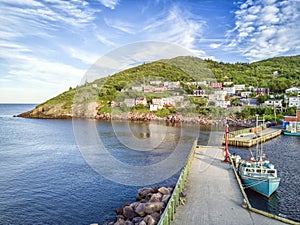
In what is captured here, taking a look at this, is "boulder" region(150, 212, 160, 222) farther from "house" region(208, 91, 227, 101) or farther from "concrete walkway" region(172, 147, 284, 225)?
"house" region(208, 91, 227, 101)

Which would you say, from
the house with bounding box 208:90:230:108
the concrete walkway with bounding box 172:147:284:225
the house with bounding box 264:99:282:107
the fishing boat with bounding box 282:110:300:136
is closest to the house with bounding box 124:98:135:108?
the house with bounding box 208:90:230:108

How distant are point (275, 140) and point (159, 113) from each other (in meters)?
51.0

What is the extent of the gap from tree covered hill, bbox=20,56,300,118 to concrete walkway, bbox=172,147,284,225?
3416 cm

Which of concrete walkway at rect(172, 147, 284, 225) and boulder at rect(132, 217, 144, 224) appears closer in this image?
concrete walkway at rect(172, 147, 284, 225)

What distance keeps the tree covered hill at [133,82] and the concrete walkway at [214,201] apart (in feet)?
112

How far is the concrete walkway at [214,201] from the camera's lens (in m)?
11.9

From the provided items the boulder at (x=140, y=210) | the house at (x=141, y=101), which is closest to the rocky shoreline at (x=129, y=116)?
the house at (x=141, y=101)

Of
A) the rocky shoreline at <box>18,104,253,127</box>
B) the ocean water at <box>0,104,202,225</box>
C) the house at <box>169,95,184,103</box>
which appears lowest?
the ocean water at <box>0,104,202,225</box>

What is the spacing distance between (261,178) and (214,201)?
23.1 feet

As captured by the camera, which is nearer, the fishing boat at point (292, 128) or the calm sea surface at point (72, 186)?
the calm sea surface at point (72, 186)

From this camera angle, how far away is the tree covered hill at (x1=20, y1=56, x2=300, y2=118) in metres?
66.8

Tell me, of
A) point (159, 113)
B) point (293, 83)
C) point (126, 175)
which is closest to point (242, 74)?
point (293, 83)

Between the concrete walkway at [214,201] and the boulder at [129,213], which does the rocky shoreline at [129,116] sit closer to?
the concrete walkway at [214,201]

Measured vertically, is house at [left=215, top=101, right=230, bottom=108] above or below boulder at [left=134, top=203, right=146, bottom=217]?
above
